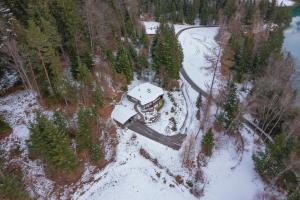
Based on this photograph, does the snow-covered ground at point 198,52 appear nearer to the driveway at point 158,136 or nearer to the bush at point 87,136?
the driveway at point 158,136

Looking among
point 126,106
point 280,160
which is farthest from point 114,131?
point 280,160

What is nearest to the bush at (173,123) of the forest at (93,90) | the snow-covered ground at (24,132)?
the forest at (93,90)

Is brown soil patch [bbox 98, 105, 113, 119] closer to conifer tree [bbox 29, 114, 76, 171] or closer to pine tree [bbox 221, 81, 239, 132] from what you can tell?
conifer tree [bbox 29, 114, 76, 171]

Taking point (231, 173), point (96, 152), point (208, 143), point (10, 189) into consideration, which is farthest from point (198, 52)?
point (10, 189)

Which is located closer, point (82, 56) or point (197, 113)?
point (82, 56)

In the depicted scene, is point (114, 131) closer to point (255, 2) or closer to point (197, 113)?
point (197, 113)

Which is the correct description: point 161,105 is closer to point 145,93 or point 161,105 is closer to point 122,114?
point 145,93
